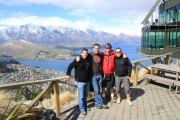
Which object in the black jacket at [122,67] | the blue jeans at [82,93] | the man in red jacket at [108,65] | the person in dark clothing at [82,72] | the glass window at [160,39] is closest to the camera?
the person in dark clothing at [82,72]

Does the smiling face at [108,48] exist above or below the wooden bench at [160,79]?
above

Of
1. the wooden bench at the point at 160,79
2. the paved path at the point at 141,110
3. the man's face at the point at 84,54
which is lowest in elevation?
the paved path at the point at 141,110

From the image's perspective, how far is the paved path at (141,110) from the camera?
Result: 7699 millimetres

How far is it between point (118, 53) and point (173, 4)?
27.6 metres

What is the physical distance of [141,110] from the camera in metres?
8.30

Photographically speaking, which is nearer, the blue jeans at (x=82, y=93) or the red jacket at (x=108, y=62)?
the blue jeans at (x=82, y=93)

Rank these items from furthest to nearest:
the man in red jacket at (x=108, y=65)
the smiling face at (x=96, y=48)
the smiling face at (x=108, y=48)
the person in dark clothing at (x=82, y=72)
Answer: the man in red jacket at (x=108, y=65) < the smiling face at (x=108, y=48) < the smiling face at (x=96, y=48) < the person in dark clothing at (x=82, y=72)

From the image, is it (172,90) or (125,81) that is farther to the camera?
(172,90)

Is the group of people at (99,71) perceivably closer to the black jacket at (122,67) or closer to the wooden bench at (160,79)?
the black jacket at (122,67)

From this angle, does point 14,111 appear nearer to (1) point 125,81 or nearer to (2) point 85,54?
(2) point 85,54

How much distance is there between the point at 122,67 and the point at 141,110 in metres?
1.47

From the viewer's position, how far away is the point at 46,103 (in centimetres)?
1075

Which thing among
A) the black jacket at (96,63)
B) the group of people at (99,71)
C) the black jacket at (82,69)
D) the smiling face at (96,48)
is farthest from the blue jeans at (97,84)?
the smiling face at (96,48)

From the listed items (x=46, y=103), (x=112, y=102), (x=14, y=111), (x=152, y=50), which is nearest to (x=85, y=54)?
(x=112, y=102)
